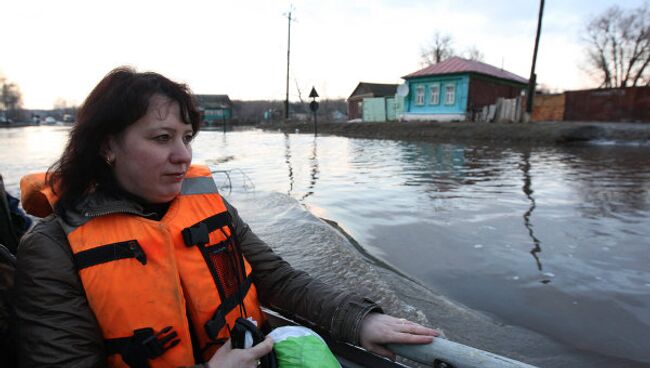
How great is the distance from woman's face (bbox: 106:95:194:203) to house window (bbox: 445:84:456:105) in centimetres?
2738

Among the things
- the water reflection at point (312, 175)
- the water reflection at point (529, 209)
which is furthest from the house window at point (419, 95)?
the water reflection at point (529, 209)

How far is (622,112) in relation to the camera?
20.6 m

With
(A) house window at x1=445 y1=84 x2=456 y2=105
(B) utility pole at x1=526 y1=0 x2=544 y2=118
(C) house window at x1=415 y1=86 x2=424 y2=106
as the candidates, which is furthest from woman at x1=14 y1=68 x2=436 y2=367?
(C) house window at x1=415 y1=86 x2=424 y2=106

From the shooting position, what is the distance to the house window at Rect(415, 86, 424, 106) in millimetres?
28734

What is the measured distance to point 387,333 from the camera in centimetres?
155

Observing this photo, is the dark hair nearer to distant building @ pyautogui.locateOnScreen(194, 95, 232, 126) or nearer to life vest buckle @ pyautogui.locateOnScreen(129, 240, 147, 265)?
life vest buckle @ pyautogui.locateOnScreen(129, 240, 147, 265)

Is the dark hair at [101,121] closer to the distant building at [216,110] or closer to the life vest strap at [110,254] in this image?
the life vest strap at [110,254]

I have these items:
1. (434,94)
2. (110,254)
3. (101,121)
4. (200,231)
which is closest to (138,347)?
(110,254)

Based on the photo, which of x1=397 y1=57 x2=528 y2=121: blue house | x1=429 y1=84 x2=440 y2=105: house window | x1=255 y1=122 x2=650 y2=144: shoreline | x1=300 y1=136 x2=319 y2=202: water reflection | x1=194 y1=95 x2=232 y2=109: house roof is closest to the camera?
x1=300 y1=136 x2=319 y2=202: water reflection

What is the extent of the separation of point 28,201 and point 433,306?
278cm

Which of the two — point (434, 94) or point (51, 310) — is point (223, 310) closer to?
point (51, 310)

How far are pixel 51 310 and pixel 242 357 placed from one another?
60 cm

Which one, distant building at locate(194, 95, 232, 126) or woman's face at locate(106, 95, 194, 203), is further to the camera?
distant building at locate(194, 95, 232, 126)

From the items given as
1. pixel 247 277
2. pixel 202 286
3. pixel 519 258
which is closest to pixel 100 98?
pixel 202 286
